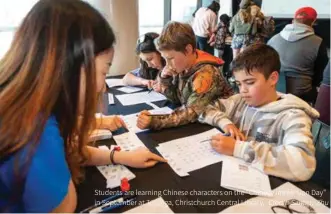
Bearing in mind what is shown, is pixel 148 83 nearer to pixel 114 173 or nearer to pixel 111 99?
pixel 111 99

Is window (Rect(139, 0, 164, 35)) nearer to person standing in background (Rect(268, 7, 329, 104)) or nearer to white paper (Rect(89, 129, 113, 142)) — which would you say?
person standing in background (Rect(268, 7, 329, 104))

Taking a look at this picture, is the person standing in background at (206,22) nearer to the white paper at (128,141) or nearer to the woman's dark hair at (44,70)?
the white paper at (128,141)

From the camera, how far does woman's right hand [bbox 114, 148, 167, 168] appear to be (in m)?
0.81

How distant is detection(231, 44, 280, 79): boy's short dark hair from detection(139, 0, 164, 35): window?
3202 millimetres

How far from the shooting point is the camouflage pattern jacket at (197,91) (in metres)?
1.13

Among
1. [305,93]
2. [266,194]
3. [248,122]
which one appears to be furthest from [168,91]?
[305,93]

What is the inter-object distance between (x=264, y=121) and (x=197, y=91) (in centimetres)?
32

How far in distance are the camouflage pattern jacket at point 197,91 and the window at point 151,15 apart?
298 centimetres

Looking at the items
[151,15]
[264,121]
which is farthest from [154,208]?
[151,15]

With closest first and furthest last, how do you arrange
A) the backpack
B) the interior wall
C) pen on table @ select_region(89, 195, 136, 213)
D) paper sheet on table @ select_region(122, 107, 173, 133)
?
pen on table @ select_region(89, 195, 136, 213) < paper sheet on table @ select_region(122, 107, 173, 133) < the interior wall < the backpack

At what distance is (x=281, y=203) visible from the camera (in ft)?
2.17

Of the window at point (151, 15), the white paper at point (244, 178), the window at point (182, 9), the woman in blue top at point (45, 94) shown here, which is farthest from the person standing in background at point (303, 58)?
the window at point (182, 9)

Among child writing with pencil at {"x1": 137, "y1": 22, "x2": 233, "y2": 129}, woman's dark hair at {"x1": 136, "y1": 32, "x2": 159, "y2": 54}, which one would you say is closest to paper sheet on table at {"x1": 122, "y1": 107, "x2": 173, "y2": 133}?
child writing with pencil at {"x1": 137, "y1": 22, "x2": 233, "y2": 129}

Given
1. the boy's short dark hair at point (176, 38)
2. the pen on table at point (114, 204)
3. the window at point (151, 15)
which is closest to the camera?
the pen on table at point (114, 204)
